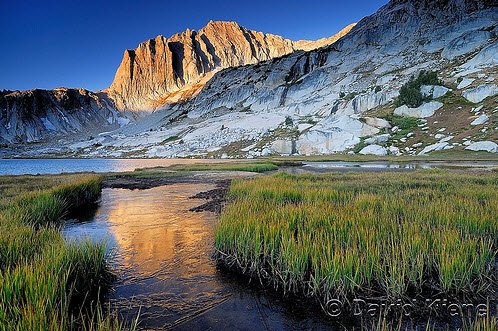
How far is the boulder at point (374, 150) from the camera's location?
6462 centimetres

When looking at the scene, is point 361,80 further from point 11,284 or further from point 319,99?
point 11,284

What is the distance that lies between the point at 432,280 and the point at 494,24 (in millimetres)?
133493

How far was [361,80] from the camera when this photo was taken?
115438 mm

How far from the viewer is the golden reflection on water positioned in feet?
28.5

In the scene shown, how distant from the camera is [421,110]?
74.6 metres

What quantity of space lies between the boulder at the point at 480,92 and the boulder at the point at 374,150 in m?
24.3

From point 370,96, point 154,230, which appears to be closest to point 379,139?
point 370,96

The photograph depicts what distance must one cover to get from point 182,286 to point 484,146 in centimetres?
6012

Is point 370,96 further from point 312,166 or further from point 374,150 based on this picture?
point 312,166

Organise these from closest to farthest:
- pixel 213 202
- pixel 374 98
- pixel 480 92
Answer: pixel 213 202 → pixel 480 92 → pixel 374 98

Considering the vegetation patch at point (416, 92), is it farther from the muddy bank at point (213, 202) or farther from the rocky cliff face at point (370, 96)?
the muddy bank at point (213, 202)

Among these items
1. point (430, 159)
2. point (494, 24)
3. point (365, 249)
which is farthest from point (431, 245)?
point (494, 24)

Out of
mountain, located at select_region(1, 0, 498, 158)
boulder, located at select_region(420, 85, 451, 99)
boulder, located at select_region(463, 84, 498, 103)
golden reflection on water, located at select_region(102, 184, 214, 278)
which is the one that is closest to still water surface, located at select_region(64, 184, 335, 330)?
golden reflection on water, located at select_region(102, 184, 214, 278)

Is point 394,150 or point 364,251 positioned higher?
point 394,150
